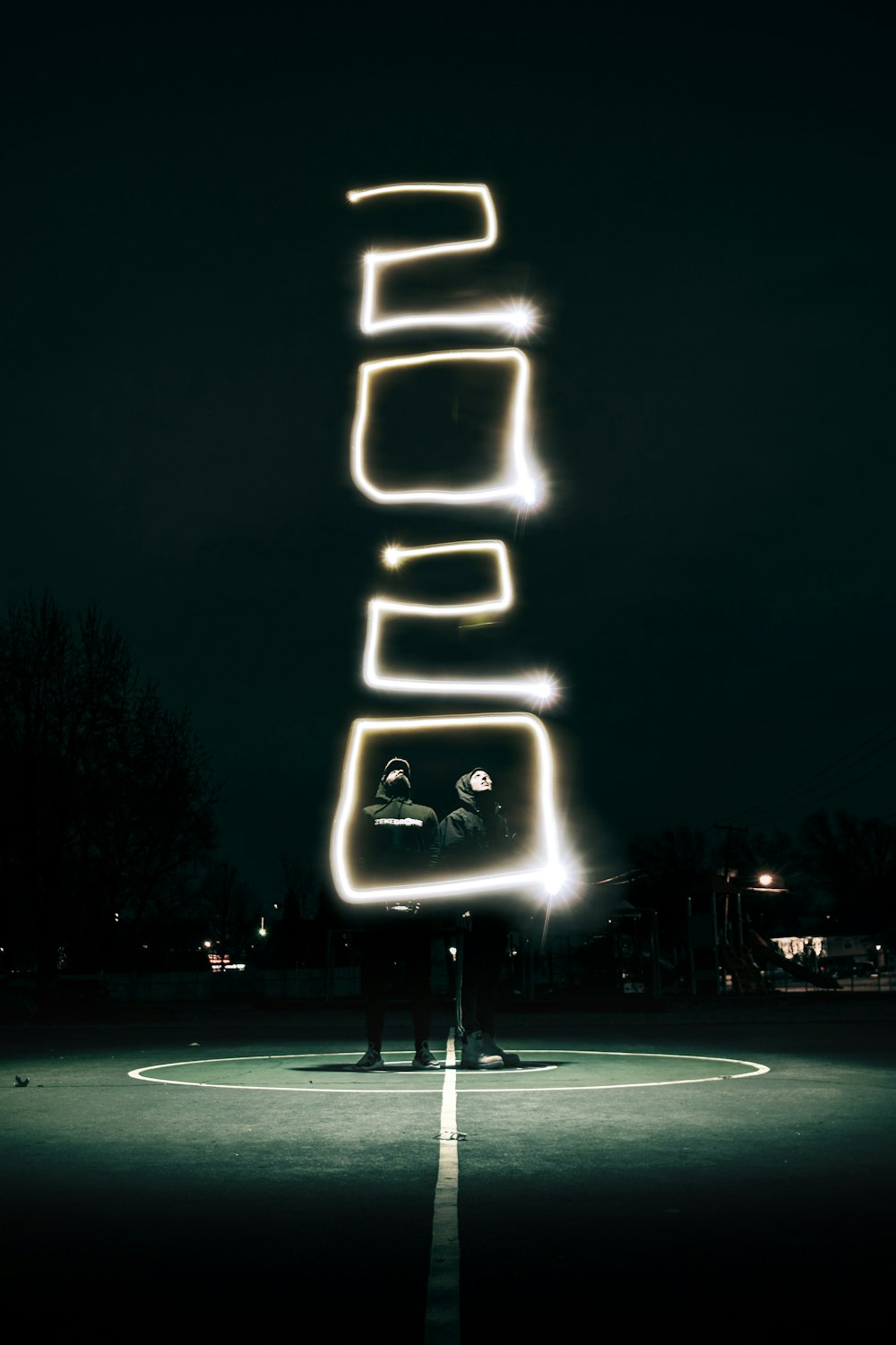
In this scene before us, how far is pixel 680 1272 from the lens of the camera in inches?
167

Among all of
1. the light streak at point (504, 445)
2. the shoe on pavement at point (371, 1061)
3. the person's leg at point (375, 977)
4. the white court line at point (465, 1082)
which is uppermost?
the light streak at point (504, 445)

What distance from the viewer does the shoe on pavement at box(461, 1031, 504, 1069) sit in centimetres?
1126

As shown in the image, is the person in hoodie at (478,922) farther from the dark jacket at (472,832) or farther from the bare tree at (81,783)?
the bare tree at (81,783)

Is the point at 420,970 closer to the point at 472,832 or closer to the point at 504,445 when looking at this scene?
the point at 472,832

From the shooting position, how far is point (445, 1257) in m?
4.45

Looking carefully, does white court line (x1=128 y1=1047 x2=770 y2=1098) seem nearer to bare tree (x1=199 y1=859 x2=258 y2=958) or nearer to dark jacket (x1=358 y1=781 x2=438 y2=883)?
dark jacket (x1=358 y1=781 x2=438 y2=883)

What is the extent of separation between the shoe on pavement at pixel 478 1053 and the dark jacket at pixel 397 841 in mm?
1415

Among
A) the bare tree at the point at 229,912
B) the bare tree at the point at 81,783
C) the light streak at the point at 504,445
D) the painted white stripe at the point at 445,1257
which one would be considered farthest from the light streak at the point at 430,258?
the bare tree at the point at 229,912

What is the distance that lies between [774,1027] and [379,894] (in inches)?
311

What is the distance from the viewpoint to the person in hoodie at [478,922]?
11.2 meters

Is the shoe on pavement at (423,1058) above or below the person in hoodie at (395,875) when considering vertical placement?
below

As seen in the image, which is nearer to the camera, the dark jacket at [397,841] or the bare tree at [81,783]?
the dark jacket at [397,841]

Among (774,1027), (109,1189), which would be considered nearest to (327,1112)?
(109,1189)

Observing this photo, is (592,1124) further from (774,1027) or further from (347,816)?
(774,1027)
